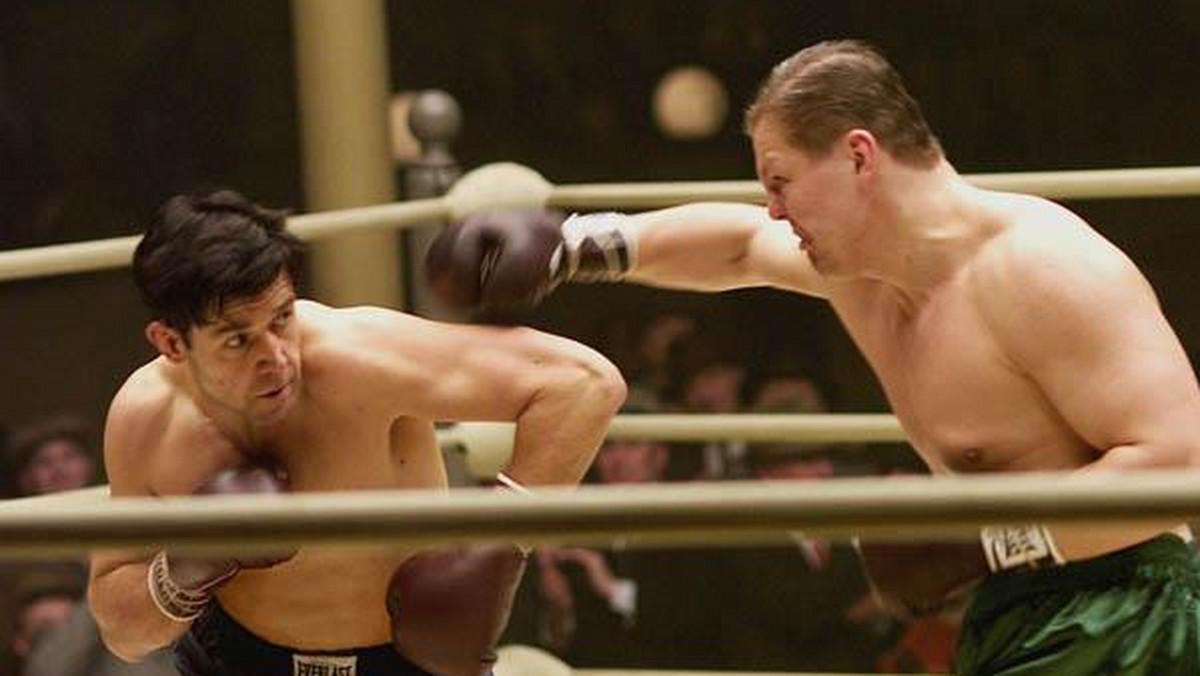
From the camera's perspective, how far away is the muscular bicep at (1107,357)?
63.4 inches

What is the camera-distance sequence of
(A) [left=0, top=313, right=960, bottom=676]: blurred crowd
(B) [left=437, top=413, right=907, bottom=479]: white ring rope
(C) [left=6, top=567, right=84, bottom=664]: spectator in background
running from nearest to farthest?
(B) [left=437, top=413, right=907, bottom=479]: white ring rope < (C) [left=6, top=567, right=84, bottom=664]: spectator in background < (A) [left=0, top=313, right=960, bottom=676]: blurred crowd

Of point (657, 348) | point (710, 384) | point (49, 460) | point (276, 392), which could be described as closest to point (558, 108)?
point (657, 348)

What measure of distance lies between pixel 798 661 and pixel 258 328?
2175 mm

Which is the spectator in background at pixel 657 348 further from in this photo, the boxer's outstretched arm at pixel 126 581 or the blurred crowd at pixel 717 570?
the boxer's outstretched arm at pixel 126 581

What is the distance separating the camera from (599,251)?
6.54 ft

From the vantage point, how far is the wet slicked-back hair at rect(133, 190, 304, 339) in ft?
5.81

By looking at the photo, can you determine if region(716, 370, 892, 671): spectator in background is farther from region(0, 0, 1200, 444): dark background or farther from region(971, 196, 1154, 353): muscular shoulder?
region(971, 196, 1154, 353): muscular shoulder

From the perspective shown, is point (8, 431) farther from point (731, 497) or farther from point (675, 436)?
point (731, 497)

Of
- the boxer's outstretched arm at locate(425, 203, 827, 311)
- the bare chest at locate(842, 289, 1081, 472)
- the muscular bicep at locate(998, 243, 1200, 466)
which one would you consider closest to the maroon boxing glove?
the boxer's outstretched arm at locate(425, 203, 827, 311)

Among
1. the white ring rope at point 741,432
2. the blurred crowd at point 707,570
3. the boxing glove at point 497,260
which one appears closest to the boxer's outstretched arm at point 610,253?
the boxing glove at point 497,260

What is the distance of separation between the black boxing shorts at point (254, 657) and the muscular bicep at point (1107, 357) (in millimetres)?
553

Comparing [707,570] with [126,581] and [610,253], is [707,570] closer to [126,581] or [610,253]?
[610,253]

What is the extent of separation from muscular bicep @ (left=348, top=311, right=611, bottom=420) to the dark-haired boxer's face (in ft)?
0.22

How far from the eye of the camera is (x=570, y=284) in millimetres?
4184
